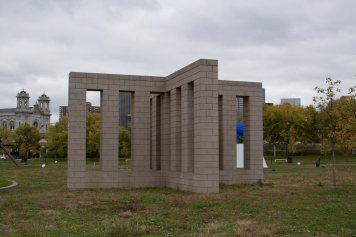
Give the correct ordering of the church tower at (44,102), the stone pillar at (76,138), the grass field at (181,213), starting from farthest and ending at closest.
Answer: the church tower at (44,102)
the stone pillar at (76,138)
the grass field at (181,213)

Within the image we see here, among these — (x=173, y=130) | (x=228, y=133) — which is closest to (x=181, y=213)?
(x=173, y=130)

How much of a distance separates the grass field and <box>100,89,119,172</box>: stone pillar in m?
2.18

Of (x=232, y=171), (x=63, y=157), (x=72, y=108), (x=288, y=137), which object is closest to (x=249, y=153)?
(x=232, y=171)

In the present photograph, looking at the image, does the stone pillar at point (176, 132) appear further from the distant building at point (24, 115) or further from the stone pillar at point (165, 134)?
the distant building at point (24, 115)

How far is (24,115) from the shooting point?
5704 inches

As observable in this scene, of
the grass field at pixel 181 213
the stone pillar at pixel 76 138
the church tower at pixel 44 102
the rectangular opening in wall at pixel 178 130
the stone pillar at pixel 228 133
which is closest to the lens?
the grass field at pixel 181 213

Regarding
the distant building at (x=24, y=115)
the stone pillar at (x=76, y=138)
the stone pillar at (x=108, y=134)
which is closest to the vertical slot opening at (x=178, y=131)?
the stone pillar at (x=108, y=134)

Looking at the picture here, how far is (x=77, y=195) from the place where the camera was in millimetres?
18125

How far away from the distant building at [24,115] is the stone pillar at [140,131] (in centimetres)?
12229

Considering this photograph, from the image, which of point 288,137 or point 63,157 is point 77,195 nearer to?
point 288,137

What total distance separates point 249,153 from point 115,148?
6807mm

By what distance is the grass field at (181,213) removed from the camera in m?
10.3

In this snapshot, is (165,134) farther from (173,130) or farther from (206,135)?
(206,135)

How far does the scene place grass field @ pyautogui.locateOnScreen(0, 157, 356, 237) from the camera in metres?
10.3
